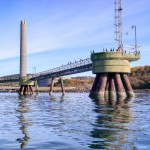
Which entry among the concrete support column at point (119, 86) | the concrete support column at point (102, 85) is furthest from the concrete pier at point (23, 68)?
the concrete support column at point (119, 86)

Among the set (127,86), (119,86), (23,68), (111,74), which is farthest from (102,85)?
(23,68)

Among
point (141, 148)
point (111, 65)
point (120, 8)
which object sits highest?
point (120, 8)

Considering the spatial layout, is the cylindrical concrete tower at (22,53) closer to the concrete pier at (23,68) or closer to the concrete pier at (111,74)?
the concrete pier at (23,68)

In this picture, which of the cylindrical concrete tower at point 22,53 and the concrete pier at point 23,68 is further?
the cylindrical concrete tower at point 22,53

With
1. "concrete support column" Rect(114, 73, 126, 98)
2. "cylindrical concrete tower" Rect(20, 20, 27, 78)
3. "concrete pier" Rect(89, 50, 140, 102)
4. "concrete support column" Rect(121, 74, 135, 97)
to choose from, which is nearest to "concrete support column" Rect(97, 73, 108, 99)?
"concrete pier" Rect(89, 50, 140, 102)

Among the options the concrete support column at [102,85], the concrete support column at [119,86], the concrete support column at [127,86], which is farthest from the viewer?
the concrete support column at [127,86]

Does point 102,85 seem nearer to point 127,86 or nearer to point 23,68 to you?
point 127,86

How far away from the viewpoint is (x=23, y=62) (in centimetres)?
16825

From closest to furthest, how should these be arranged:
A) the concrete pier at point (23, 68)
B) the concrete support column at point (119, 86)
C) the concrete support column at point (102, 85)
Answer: the concrete support column at point (102, 85) → the concrete support column at point (119, 86) → the concrete pier at point (23, 68)

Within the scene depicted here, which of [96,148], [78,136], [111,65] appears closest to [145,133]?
[78,136]

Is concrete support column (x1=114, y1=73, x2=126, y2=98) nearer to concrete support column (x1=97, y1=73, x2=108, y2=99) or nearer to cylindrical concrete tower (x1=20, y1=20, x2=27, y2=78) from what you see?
concrete support column (x1=97, y1=73, x2=108, y2=99)

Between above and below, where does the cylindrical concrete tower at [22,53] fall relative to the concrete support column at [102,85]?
above

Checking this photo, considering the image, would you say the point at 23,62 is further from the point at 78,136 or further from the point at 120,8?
the point at 78,136

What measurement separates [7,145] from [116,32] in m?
96.4
